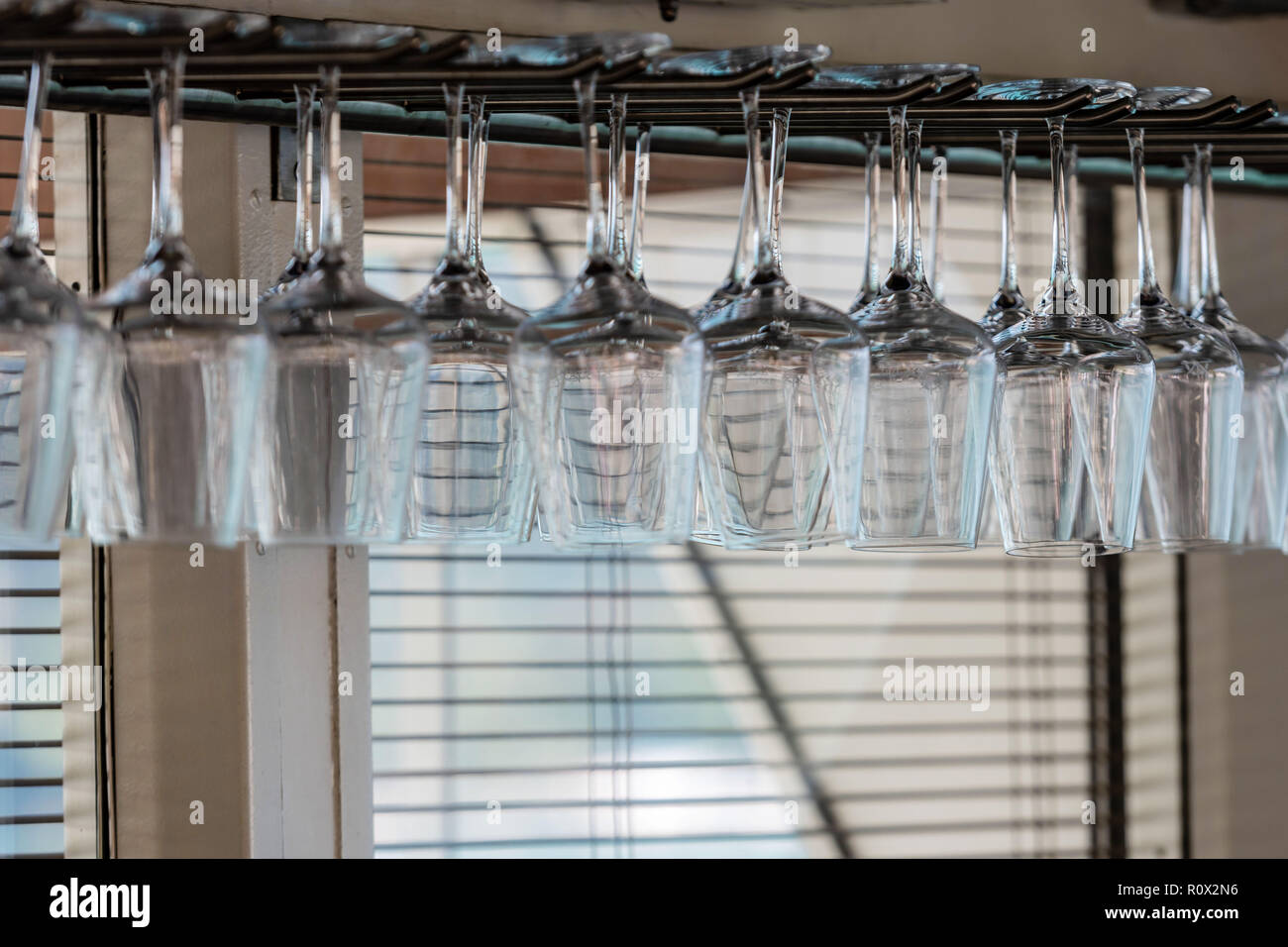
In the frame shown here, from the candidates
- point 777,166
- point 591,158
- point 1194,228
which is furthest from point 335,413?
point 1194,228

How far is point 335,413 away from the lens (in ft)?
2.26

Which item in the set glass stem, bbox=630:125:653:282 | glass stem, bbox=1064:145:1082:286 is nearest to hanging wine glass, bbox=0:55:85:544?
glass stem, bbox=630:125:653:282

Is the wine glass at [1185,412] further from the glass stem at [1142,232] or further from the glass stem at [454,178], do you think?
the glass stem at [454,178]

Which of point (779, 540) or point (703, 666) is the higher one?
point (779, 540)

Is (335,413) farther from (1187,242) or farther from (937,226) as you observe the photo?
(1187,242)

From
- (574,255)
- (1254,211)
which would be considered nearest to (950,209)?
(1254,211)

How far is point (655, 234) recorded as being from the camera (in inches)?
67.6

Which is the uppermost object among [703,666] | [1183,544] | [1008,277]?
[1008,277]

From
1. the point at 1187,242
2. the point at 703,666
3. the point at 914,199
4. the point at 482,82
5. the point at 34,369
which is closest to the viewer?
the point at 34,369

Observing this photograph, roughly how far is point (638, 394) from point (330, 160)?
199 mm

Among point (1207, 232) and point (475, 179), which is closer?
point (475, 179)

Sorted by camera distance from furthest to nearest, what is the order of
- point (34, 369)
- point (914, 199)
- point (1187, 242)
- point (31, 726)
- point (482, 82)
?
point (31, 726)
point (1187, 242)
point (914, 199)
point (482, 82)
point (34, 369)

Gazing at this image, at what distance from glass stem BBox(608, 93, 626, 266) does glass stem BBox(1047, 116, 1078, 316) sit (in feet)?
0.84
